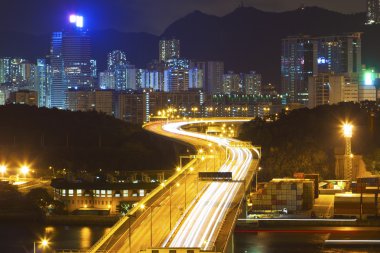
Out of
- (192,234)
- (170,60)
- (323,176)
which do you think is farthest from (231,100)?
Result: (192,234)

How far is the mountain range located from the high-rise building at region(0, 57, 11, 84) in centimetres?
408

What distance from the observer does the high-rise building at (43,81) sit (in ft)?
153

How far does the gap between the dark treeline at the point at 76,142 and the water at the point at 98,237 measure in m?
6.28

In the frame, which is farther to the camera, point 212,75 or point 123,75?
point 123,75

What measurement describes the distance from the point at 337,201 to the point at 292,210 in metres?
0.62

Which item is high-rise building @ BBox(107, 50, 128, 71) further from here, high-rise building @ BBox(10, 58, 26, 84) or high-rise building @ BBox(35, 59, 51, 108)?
high-rise building @ BBox(10, 58, 26, 84)

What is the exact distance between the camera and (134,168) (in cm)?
2172

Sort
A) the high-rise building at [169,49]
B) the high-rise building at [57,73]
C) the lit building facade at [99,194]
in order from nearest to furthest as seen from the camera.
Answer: the lit building facade at [99,194]
the high-rise building at [57,73]
the high-rise building at [169,49]

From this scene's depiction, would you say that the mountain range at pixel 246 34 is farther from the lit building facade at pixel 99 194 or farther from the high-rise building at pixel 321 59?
the lit building facade at pixel 99 194

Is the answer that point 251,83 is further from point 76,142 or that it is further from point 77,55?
point 76,142

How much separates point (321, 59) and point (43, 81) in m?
15.6

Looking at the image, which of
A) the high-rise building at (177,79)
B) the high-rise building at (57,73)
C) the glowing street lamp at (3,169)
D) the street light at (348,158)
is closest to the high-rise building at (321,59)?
the high-rise building at (177,79)

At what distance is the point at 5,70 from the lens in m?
51.2

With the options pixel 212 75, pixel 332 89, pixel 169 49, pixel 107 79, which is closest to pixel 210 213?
pixel 332 89
